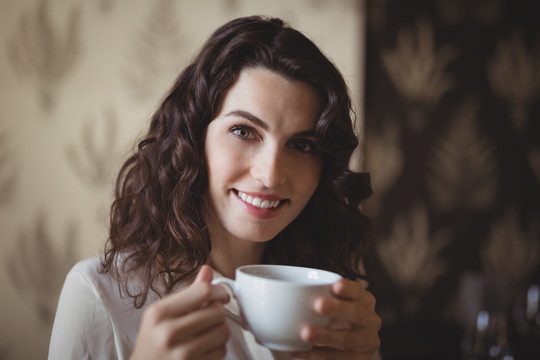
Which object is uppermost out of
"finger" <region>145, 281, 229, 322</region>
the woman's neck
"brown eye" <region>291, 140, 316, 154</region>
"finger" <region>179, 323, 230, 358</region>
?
"brown eye" <region>291, 140, 316, 154</region>

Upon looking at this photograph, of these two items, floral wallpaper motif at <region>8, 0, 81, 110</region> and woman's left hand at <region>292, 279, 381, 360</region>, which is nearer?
woman's left hand at <region>292, 279, 381, 360</region>

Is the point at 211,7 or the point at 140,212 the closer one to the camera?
the point at 140,212

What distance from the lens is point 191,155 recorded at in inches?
36.5

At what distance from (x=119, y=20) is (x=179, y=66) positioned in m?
0.28

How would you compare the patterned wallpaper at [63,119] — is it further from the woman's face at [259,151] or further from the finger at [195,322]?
the finger at [195,322]

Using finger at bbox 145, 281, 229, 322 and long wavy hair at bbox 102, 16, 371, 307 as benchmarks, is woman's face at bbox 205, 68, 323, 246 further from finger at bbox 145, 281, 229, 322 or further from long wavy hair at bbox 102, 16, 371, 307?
finger at bbox 145, 281, 229, 322

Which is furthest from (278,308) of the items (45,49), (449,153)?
(449,153)

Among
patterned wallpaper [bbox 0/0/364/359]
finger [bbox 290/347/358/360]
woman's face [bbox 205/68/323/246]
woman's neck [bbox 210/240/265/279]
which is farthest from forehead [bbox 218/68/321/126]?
patterned wallpaper [bbox 0/0/364/359]

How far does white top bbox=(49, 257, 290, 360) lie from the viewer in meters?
0.80

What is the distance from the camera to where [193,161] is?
928 millimetres

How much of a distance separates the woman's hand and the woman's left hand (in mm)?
133

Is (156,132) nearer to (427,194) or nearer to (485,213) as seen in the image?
(427,194)

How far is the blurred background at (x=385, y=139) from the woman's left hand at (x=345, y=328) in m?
0.81

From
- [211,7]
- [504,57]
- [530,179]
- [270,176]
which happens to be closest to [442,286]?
[530,179]
